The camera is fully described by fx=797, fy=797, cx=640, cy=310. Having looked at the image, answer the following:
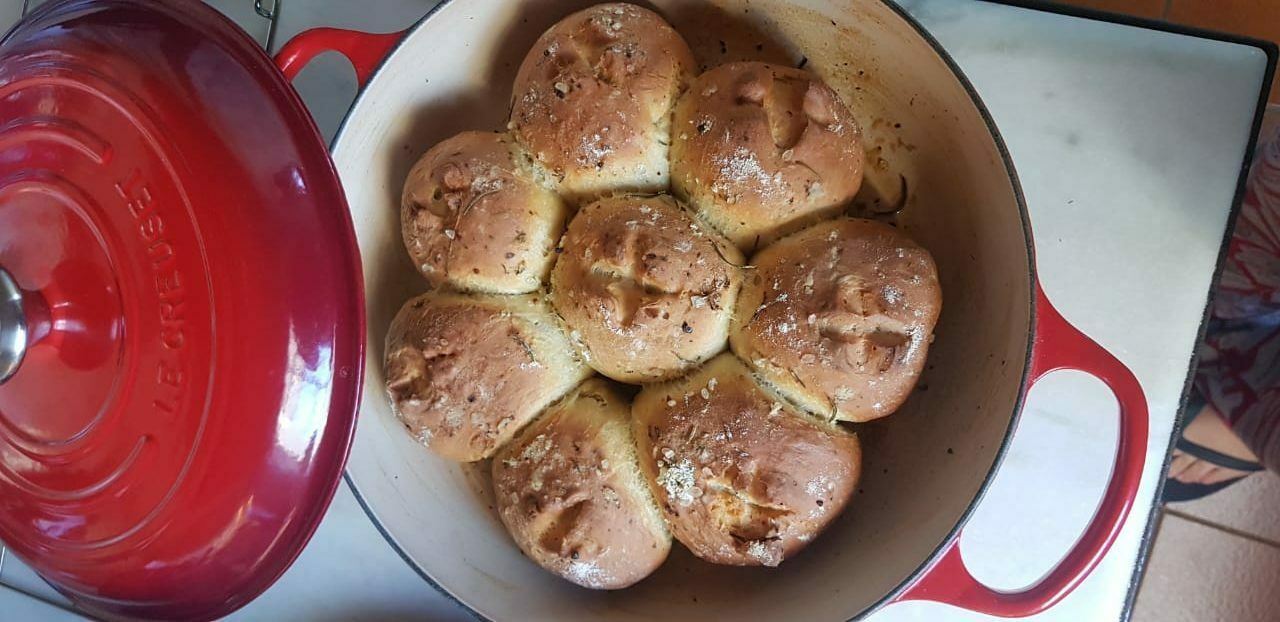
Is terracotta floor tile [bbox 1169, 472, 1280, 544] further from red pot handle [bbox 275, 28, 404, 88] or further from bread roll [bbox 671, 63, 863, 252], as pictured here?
red pot handle [bbox 275, 28, 404, 88]

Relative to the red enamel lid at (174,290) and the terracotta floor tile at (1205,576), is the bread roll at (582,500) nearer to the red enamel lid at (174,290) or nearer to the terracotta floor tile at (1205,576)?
the red enamel lid at (174,290)

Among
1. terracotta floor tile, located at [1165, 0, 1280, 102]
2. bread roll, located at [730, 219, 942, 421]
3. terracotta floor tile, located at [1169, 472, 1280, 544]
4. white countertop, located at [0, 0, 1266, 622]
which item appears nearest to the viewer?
bread roll, located at [730, 219, 942, 421]

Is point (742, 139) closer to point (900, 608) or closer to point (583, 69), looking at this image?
point (583, 69)

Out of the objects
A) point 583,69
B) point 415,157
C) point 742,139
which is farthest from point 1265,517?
point 415,157

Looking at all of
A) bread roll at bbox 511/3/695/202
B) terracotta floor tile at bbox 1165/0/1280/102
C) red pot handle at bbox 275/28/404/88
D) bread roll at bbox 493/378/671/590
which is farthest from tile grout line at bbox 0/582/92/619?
terracotta floor tile at bbox 1165/0/1280/102

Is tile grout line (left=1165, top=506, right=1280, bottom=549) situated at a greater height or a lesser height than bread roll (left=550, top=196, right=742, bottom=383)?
lesser

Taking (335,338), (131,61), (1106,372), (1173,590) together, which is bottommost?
(1173,590)
